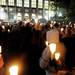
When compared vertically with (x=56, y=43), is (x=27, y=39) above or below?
below

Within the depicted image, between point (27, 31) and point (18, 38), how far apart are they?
96cm

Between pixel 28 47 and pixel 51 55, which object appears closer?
pixel 51 55

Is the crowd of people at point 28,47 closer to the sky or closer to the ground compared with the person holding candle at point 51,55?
closer to the ground

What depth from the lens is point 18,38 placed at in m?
18.3

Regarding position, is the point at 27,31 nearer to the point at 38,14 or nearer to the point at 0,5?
the point at 0,5

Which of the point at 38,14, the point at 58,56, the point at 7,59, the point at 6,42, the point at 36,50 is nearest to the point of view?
the point at 58,56

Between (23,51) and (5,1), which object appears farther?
(5,1)

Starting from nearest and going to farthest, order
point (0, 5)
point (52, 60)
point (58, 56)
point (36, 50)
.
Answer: point (52, 60) → point (58, 56) → point (36, 50) → point (0, 5)

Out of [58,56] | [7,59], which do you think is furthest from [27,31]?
[58,56]

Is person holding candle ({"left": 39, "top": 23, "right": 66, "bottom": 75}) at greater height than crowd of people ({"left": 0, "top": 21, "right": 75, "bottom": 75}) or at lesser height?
greater

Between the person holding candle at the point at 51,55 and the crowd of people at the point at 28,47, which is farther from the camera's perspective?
the crowd of people at the point at 28,47

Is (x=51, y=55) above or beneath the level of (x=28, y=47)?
above

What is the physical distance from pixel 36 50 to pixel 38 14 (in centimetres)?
9205

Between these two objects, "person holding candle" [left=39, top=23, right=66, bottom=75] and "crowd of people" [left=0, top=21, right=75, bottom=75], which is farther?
"crowd of people" [left=0, top=21, right=75, bottom=75]
